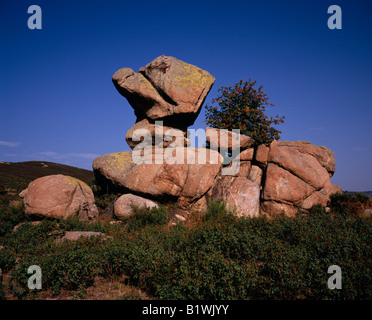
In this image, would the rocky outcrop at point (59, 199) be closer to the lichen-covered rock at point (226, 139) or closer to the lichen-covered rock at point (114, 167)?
the lichen-covered rock at point (114, 167)

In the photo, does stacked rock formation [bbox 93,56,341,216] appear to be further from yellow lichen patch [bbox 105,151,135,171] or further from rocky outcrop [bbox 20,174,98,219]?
rocky outcrop [bbox 20,174,98,219]

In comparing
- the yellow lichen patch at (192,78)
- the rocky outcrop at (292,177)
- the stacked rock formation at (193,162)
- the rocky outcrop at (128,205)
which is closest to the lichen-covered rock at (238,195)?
the stacked rock formation at (193,162)

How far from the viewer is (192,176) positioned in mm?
15773

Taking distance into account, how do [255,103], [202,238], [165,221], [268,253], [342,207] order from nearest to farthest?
[268,253]
[202,238]
[165,221]
[342,207]
[255,103]

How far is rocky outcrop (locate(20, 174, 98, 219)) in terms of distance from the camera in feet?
Answer: 44.5

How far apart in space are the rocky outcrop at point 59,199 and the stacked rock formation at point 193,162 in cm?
234

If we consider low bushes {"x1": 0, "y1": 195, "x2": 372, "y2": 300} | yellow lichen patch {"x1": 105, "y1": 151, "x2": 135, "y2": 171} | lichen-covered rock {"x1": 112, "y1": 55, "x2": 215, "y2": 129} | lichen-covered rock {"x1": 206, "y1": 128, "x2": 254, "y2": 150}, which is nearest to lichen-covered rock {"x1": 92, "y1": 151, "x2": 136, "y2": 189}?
yellow lichen patch {"x1": 105, "y1": 151, "x2": 135, "y2": 171}

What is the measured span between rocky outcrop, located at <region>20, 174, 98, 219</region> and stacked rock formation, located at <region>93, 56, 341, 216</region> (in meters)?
2.34

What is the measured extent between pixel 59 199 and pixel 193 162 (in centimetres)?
812

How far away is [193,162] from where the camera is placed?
16.0m

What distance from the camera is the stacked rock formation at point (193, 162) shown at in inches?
626

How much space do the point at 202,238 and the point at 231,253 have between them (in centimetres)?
121
